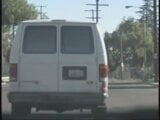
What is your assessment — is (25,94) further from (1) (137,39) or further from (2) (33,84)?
(1) (137,39)

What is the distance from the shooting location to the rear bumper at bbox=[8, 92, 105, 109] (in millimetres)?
14547

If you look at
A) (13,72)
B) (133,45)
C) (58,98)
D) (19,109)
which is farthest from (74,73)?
(133,45)

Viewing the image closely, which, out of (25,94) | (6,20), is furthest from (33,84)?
(6,20)

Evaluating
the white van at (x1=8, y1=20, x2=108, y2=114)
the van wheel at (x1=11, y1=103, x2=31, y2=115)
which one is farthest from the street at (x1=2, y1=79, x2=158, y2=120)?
the white van at (x1=8, y1=20, x2=108, y2=114)

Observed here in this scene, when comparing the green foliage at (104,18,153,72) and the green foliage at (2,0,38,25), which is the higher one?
the green foliage at (2,0,38,25)

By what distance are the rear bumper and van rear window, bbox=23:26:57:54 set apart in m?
1.02

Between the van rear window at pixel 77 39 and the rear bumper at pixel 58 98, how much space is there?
1044 millimetres

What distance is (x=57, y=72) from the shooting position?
1455cm

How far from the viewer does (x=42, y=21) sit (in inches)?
591

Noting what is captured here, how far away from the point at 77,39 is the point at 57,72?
96 centimetres

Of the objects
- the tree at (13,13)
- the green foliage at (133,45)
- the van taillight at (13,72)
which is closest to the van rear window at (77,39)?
the van taillight at (13,72)

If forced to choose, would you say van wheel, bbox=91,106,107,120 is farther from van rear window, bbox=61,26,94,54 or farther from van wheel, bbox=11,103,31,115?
van wheel, bbox=11,103,31,115

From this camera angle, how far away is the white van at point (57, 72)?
47.8 feet

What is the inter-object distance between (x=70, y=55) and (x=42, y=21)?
1104 mm
